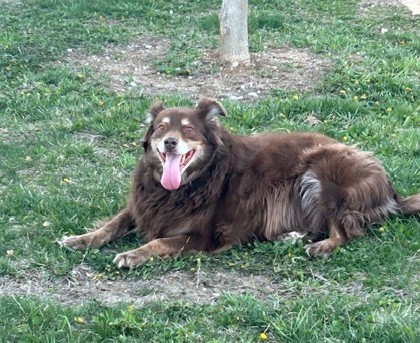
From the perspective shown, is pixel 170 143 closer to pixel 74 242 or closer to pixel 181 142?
pixel 181 142

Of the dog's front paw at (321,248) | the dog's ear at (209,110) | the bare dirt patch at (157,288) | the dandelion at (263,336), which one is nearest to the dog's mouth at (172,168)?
the dog's ear at (209,110)

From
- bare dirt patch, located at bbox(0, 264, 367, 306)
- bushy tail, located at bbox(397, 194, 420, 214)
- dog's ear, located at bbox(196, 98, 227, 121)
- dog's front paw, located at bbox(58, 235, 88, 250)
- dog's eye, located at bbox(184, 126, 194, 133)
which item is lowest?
bare dirt patch, located at bbox(0, 264, 367, 306)

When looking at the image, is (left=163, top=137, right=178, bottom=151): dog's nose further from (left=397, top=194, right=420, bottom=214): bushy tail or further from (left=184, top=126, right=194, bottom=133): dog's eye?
(left=397, top=194, right=420, bottom=214): bushy tail

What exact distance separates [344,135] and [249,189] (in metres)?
2.14

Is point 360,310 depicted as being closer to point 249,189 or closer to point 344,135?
point 249,189

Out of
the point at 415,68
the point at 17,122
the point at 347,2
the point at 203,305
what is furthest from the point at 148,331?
the point at 347,2

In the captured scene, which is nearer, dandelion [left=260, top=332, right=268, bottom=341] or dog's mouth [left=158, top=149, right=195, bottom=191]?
dandelion [left=260, top=332, right=268, bottom=341]

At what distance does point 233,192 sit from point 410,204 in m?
1.39

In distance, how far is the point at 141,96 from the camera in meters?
9.49

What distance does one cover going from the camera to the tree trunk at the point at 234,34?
413 inches

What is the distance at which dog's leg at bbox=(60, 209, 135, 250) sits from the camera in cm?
618

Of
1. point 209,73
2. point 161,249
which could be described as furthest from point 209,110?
point 209,73

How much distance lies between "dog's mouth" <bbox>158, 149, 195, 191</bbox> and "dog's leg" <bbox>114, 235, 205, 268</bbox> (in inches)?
15.7

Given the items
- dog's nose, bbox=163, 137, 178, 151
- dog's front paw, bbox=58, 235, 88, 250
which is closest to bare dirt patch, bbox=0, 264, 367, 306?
dog's front paw, bbox=58, 235, 88, 250
